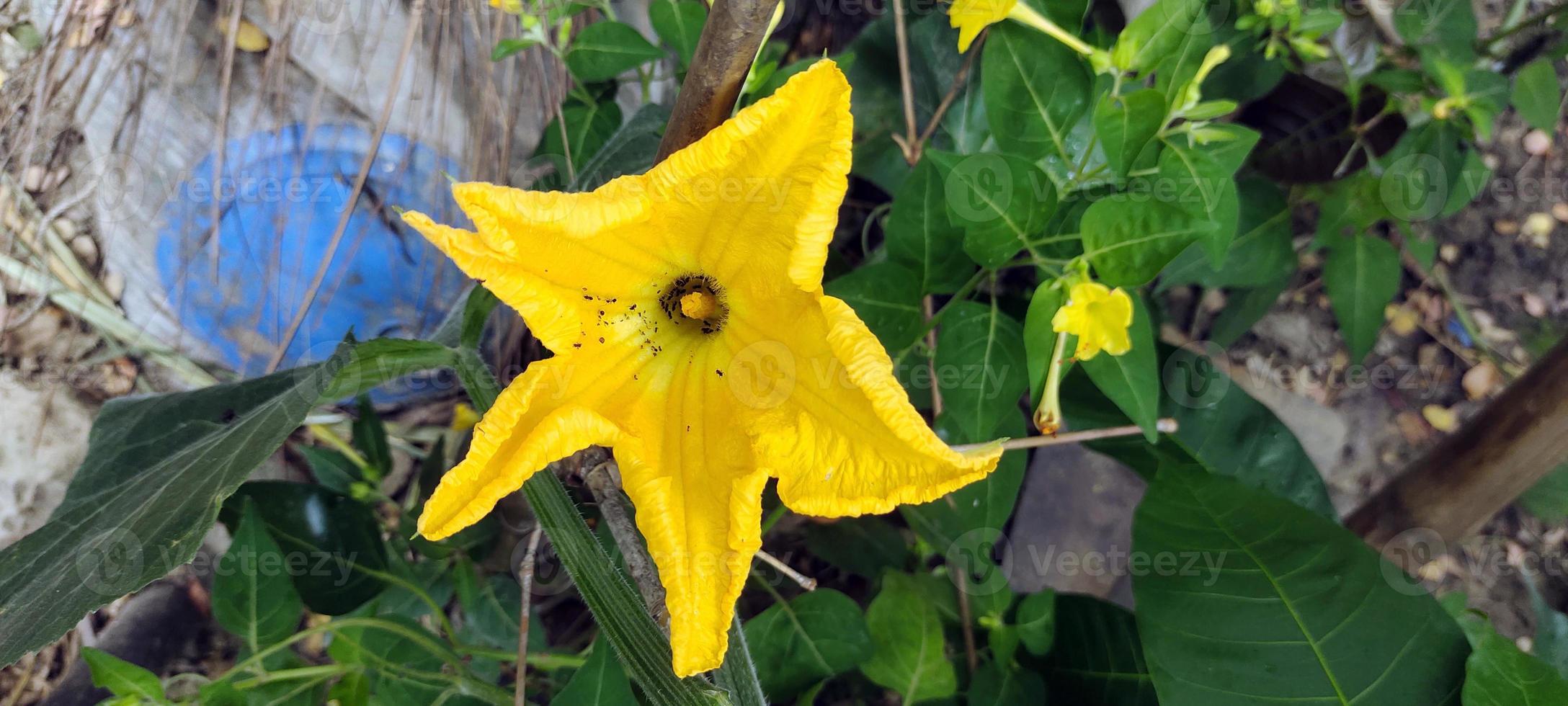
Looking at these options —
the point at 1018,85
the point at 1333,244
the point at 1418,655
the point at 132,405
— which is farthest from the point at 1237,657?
the point at 132,405

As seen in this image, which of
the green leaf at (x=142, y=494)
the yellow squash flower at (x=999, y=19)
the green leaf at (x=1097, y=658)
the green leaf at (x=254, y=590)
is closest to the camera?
the green leaf at (x=142, y=494)

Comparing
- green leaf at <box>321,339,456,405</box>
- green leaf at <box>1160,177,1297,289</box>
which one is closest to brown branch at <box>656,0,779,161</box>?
green leaf at <box>321,339,456,405</box>

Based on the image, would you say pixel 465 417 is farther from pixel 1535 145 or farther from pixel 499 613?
pixel 1535 145

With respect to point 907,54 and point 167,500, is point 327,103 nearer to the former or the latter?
point 167,500

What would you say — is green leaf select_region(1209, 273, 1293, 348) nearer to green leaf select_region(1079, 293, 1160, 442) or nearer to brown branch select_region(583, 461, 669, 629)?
green leaf select_region(1079, 293, 1160, 442)

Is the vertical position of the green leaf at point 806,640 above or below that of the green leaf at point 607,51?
below

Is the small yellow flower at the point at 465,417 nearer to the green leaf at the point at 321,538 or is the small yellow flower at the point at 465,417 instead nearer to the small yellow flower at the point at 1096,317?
the green leaf at the point at 321,538

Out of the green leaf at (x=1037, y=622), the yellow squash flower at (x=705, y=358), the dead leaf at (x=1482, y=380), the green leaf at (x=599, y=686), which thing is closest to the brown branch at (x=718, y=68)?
the yellow squash flower at (x=705, y=358)
